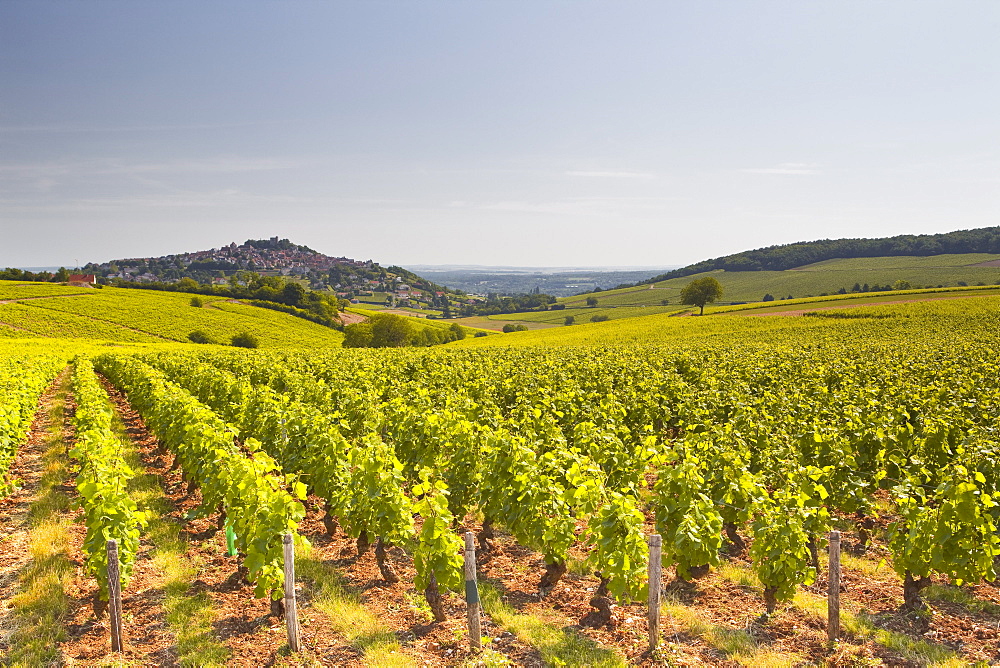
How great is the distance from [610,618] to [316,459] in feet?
21.5

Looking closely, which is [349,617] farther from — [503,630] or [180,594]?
[180,594]

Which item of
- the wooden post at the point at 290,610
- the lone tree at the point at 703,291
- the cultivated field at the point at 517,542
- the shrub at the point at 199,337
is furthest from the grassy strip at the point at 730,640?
the lone tree at the point at 703,291

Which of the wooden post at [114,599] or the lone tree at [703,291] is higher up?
the lone tree at [703,291]

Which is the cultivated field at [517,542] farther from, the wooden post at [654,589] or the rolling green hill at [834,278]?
the rolling green hill at [834,278]

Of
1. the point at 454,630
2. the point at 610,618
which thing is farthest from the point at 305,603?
the point at 610,618

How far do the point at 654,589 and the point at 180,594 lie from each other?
772 cm

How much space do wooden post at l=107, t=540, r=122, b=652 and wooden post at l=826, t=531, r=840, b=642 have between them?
384 inches

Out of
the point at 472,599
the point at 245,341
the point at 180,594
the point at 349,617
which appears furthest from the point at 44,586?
the point at 245,341

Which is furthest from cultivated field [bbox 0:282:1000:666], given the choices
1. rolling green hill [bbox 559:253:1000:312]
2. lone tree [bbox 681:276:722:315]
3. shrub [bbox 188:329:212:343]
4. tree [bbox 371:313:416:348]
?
rolling green hill [bbox 559:253:1000:312]

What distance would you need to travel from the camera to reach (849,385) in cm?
1908

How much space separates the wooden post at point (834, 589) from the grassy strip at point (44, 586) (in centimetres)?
1061

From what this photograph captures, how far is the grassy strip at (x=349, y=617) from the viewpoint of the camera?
23.9ft

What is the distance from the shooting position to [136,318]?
84438 mm

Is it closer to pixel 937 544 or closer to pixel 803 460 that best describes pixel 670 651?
pixel 937 544
